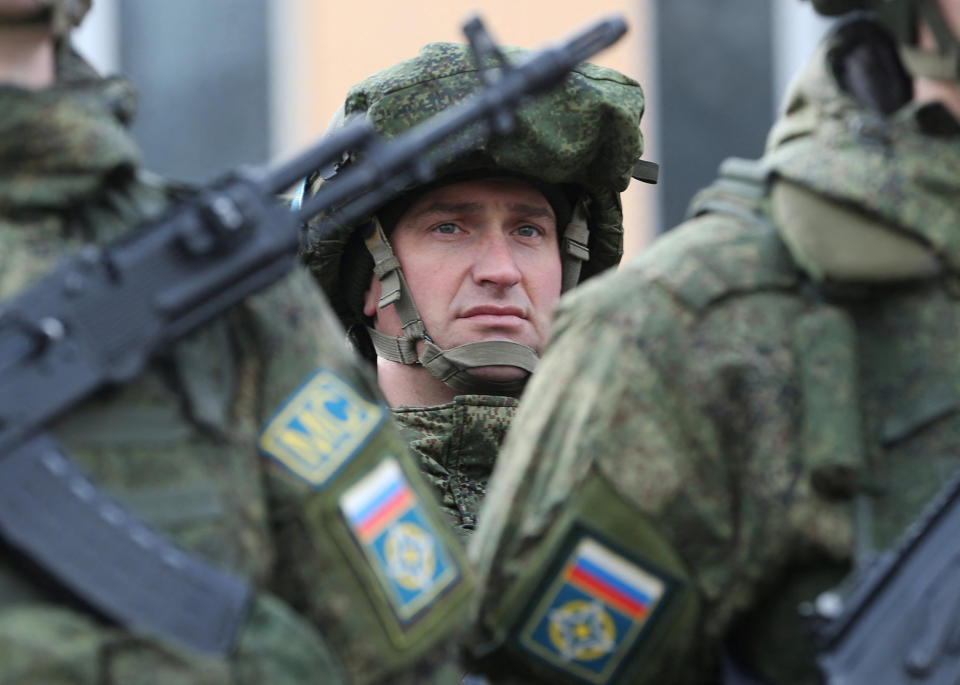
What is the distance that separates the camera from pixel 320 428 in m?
3.08

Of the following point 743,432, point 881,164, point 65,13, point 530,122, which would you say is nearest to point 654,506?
point 743,432

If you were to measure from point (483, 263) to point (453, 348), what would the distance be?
0.59 feet

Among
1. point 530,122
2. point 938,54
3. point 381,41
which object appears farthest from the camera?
point 381,41

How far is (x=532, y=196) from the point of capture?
4.72 metres

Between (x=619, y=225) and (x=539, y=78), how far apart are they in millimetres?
1787

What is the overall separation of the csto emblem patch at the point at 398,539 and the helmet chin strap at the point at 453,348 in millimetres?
1464

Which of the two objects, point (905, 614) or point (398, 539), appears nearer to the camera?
point (905, 614)

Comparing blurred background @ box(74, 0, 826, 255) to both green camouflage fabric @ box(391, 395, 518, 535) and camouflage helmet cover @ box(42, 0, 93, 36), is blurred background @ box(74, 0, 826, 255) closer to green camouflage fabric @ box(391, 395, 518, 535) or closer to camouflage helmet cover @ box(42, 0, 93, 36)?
green camouflage fabric @ box(391, 395, 518, 535)

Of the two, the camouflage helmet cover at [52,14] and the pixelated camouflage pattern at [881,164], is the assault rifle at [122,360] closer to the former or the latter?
the camouflage helmet cover at [52,14]

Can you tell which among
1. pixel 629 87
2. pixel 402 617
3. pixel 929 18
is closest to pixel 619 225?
pixel 629 87

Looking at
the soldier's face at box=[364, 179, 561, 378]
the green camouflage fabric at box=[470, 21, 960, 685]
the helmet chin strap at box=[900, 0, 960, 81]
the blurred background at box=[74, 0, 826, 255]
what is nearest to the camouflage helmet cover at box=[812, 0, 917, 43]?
the helmet chin strap at box=[900, 0, 960, 81]

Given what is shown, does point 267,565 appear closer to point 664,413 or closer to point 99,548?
point 99,548

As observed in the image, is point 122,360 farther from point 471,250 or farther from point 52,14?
point 471,250

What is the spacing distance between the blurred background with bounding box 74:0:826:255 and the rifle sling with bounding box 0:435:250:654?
28.9 ft
